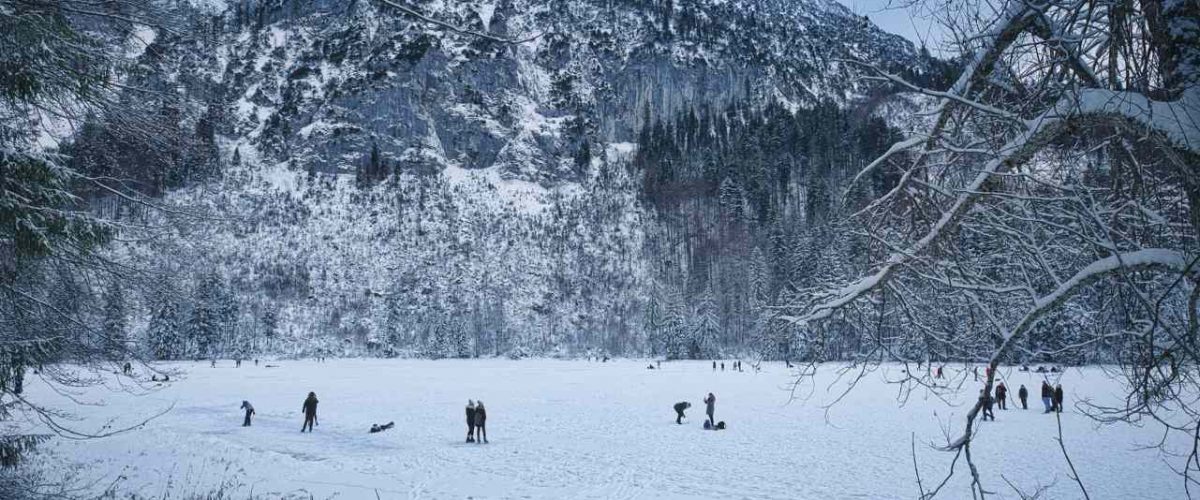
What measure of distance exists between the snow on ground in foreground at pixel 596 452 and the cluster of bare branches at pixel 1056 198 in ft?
6.23

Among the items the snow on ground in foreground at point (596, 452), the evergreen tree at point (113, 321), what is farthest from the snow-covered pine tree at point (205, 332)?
the evergreen tree at point (113, 321)

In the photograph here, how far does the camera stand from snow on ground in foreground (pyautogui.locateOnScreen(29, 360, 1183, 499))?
32.2ft

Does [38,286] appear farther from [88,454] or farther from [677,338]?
[677,338]

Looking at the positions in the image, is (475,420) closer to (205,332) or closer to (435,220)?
(205,332)

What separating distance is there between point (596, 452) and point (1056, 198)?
39.0 ft

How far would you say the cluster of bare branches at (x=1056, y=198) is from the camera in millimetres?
2178

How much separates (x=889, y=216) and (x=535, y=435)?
1320 centimetres

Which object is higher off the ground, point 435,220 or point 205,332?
point 435,220

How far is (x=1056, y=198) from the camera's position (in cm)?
230

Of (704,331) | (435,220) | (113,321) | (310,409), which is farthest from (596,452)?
(435,220)

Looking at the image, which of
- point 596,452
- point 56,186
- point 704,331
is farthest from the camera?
point 704,331

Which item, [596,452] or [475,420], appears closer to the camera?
[596,452]

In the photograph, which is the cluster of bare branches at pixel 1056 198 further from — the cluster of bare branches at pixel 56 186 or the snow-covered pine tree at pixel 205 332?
the snow-covered pine tree at pixel 205 332

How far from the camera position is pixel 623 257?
119250 millimetres
